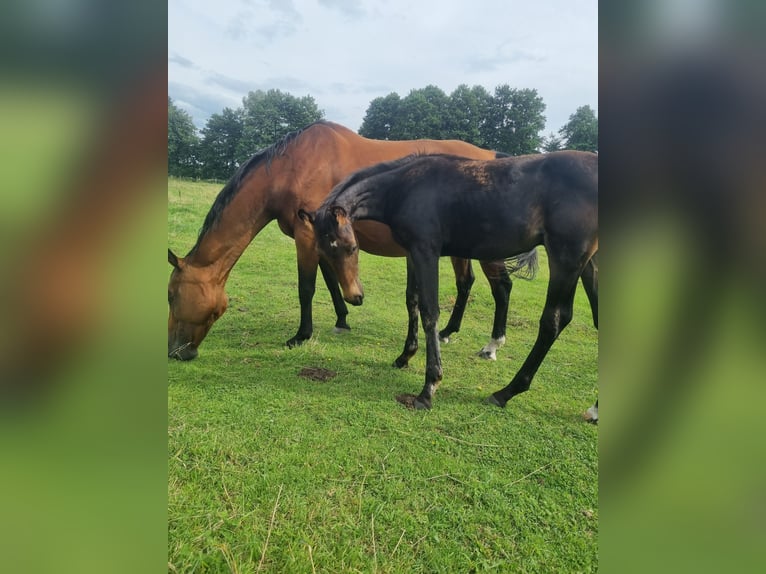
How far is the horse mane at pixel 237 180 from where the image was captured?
396cm

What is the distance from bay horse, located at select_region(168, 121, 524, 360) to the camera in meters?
3.73

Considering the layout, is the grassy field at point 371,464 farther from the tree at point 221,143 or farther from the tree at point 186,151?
the tree at point 221,143

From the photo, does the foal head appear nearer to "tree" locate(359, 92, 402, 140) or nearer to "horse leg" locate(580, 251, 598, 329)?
"horse leg" locate(580, 251, 598, 329)

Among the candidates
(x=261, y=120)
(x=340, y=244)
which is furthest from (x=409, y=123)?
(x=340, y=244)

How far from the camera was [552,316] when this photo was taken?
9.90 ft

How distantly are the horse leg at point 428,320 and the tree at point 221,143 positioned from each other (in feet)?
60.8

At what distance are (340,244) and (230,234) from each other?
1451 millimetres

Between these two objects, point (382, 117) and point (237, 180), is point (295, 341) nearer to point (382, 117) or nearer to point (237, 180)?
point (237, 180)

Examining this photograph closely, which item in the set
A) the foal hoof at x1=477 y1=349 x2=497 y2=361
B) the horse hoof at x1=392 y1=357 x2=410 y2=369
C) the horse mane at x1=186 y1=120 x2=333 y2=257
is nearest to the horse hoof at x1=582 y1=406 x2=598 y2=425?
the foal hoof at x1=477 y1=349 x2=497 y2=361

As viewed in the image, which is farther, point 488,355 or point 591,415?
point 488,355

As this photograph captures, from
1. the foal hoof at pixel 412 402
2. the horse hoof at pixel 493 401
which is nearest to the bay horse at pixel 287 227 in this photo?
the horse hoof at pixel 493 401

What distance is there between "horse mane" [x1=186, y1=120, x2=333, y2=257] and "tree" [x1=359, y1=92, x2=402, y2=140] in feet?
81.0
